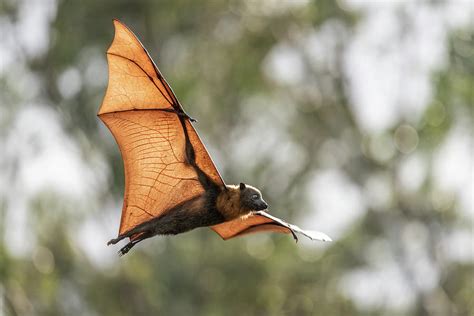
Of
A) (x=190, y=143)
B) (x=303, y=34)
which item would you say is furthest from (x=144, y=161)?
(x=303, y=34)

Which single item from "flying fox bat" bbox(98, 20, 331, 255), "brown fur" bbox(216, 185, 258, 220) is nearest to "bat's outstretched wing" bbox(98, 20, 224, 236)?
"flying fox bat" bbox(98, 20, 331, 255)

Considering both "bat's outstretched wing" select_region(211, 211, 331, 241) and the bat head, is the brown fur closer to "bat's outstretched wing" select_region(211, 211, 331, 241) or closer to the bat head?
the bat head

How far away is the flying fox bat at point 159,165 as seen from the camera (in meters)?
4.49

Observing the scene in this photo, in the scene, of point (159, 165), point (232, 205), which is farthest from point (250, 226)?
point (232, 205)

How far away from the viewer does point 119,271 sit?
21.7 meters

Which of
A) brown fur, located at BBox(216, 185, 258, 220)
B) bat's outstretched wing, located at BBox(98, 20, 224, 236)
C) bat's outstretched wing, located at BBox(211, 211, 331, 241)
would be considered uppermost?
bat's outstretched wing, located at BBox(98, 20, 224, 236)

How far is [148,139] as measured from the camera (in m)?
5.02

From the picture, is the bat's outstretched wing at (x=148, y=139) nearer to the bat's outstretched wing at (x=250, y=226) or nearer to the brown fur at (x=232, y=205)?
the brown fur at (x=232, y=205)

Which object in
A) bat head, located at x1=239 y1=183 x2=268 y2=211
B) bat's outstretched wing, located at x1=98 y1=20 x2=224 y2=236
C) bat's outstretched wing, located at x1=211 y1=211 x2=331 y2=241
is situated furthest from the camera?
bat's outstretched wing, located at x1=211 y1=211 x2=331 y2=241

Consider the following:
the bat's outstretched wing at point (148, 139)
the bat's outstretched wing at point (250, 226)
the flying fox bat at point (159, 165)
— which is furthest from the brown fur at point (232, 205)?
the bat's outstretched wing at point (250, 226)

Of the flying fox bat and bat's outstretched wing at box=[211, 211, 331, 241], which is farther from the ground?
the flying fox bat

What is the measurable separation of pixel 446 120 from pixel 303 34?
3.58 meters

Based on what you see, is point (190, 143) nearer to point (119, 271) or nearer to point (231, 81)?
point (119, 271)

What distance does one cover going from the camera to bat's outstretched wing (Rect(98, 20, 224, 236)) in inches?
184
